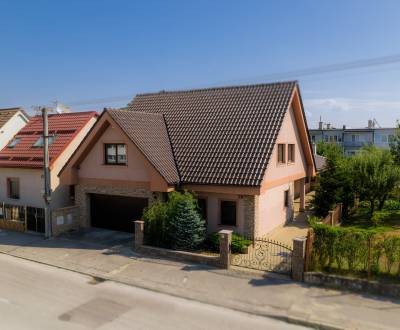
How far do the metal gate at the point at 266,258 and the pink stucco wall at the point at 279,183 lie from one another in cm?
169

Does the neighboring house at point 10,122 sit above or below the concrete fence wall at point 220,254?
above

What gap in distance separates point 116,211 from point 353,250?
1183 centimetres

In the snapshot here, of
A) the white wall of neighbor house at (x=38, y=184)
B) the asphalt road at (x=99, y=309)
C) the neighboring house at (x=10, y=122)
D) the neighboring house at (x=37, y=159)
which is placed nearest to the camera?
the asphalt road at (x=99, y=309)

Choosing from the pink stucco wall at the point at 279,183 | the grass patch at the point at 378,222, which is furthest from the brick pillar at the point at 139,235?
the grass patch at the point at 378,222

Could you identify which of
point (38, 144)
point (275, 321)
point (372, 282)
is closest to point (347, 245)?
point (372, 282)

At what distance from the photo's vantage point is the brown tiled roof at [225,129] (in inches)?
642

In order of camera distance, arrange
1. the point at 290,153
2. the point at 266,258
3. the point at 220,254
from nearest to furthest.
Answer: the point at 220,254 < the point at 266,258 < the point at 290,153

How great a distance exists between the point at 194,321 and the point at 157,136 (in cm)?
1088

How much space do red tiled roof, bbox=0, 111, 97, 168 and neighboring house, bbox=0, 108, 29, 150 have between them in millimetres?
1328

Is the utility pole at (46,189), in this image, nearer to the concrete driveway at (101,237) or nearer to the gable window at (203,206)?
the concrete driveway at (101,237)

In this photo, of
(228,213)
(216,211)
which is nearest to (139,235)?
(216,211)

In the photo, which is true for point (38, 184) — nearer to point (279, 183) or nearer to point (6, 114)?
point (6, 114)

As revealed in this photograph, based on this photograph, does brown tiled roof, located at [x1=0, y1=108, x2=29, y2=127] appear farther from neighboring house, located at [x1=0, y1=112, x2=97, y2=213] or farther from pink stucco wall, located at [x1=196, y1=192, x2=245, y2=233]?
pink stucco wall, located at [x1=196, y1=192, x2=245, y2=233]

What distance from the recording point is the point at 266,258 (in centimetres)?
1404
